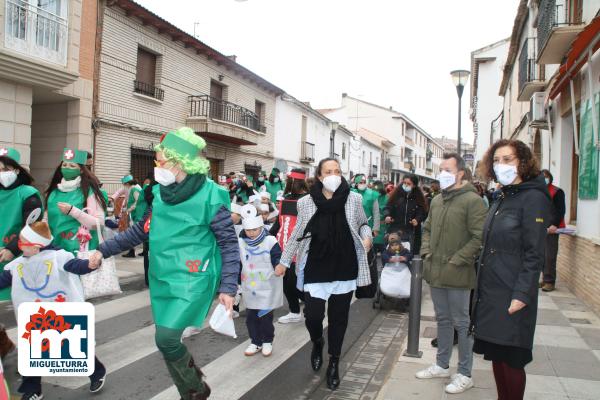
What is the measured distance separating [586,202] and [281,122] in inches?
772

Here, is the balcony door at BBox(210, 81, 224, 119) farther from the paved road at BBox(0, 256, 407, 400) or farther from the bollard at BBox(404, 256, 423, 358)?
the bollard at BBox(404, 256, 423, 358)

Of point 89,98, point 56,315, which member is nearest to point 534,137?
point 89,98

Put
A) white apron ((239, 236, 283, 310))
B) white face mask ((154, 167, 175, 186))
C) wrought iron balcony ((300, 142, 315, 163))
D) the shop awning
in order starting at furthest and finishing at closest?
wrought iron balcony ((300, 142, 315, 163))
the shop awning
white apron ((239, 236, 283, 310))
white face mask ((154, 167, 175, 186))

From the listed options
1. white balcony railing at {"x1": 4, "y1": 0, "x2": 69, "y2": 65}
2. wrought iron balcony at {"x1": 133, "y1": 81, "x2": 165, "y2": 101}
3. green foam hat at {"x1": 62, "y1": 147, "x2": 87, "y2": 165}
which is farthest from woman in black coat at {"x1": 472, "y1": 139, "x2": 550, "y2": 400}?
wrought iron balcony at {"x1": 133, "y1": 81, "x2": 165, "y2": 101}

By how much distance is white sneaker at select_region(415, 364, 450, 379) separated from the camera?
423 centimetres

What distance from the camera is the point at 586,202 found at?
24.8ft

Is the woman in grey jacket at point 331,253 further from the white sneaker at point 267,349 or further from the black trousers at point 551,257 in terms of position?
the black trousers at point 551,257

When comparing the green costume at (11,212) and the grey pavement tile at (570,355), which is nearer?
the green costume at (11,212)

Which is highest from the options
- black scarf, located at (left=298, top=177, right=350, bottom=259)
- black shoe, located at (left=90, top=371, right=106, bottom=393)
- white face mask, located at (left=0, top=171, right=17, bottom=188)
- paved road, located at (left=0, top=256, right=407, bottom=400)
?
white face mask, located at (left=0, top=171, right=17, bottom=188)

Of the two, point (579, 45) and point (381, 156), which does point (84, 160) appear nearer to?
point (579, 45)

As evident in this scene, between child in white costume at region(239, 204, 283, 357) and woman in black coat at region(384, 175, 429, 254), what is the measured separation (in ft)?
12.9

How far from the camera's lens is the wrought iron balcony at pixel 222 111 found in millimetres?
18234

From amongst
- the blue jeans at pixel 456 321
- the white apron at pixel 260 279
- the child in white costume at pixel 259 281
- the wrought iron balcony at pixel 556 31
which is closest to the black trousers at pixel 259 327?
the child in white costume at pixel 259 281

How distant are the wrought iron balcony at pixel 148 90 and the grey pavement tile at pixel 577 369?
45.2 ft
